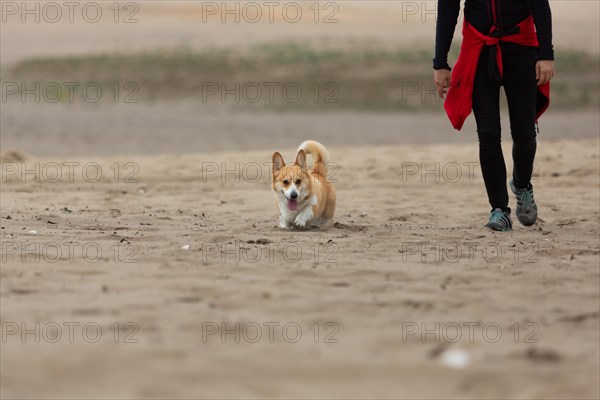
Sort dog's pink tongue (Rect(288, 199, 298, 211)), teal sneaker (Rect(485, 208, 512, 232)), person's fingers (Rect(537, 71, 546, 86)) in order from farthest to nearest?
dog's pink tongue (Rect(288, 199, 298, 211))
teal sneaker (Rect(485, 208, 512, 232))
person's fingers (Rect(537, 71, 546, 86))

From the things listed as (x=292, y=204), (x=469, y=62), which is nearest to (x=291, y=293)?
(x=292, y=204)

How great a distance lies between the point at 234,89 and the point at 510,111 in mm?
21291

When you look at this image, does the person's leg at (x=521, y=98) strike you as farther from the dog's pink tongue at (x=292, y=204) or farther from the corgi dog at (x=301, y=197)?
the dog's pink tongue at (x=292, y=204)

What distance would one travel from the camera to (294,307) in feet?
14.1

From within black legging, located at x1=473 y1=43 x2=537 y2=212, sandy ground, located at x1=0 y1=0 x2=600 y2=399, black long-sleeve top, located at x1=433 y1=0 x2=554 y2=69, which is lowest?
sandy ground, located at x1=0 y1=0 x2=600 y2=399

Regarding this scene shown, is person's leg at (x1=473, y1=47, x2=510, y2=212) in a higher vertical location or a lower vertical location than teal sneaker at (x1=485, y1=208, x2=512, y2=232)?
higher

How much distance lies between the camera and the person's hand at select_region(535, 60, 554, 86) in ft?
21.6

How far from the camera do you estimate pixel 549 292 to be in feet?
15.3

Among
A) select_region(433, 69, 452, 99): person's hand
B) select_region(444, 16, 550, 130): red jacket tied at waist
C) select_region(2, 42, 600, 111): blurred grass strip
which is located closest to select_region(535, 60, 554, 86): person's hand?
select_region(444, 16, 550, 130): red jacket tied at waist

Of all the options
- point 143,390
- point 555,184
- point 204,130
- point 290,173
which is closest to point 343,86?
point 204,130

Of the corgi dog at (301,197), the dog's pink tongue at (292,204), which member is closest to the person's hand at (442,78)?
the corgi dog at (301,197)

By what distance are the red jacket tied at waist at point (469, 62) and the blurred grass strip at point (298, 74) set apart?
1860 cm

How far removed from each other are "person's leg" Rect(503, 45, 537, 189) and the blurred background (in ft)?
35.0

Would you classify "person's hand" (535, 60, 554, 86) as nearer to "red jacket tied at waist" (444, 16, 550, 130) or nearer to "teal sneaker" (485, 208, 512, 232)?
"red jacket tied at waist" (444, 16, 550, 130)
